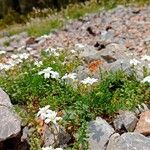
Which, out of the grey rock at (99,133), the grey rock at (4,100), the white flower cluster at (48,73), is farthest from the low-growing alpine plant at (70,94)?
the grey rock at (4,100)

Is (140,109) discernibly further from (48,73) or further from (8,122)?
(8,122)

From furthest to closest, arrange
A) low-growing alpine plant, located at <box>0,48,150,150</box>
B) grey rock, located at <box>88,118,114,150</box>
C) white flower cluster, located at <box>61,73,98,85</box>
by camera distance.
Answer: white flower cluster, located at <box>61,73,98,85</box>
low-growing alpine plant, located at <box>0,48,150,150</box>
grey rock, located at <box>88,118,114,150</box>

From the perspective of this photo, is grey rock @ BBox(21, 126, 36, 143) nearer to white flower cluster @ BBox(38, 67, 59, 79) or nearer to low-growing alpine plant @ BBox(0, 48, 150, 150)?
low-growing alpine plant @ BBox(0, 48, 150, 150)

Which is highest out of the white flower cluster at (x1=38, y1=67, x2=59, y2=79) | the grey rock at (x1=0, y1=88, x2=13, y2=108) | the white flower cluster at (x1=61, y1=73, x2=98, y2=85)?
the white flower cluster at (x1=38, y1=67, x2=59, y2=79)

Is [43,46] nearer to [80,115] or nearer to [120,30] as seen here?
[120,30]

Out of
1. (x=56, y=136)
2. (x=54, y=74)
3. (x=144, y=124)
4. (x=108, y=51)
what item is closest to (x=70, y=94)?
(x=54, y=74)

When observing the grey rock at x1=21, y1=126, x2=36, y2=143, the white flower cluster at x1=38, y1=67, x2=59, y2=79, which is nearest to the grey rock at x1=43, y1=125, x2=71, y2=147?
the grey rock at x1=21, y1=126, x2=36, y2=143

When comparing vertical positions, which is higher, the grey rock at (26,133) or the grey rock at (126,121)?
the grey rock at (126,121)

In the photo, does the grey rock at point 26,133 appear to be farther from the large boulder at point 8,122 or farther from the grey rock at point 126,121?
the grey rock at point 126,121
